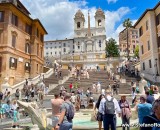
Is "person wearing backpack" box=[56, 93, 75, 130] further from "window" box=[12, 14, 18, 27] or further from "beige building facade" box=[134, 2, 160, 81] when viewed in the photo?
"window" box=[12, 14, 18, 27]

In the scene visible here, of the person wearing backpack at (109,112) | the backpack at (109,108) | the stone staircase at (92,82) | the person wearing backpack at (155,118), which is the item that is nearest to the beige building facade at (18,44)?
the stone staircase at (92,82)

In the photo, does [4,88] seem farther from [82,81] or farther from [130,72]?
[130,72]

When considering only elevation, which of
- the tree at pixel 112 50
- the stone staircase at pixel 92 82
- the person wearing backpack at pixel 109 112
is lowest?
the person wearing backpack at pixel 109 112

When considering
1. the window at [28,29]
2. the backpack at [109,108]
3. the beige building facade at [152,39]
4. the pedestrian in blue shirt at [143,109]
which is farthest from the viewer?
the window at [28,29]

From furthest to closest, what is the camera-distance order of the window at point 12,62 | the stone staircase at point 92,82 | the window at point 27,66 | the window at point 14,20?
the window at point 27,66 < the window at point 14,20 < the window at point 12,62 < the stone staircase at point 92,82

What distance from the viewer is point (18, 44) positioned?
124ft

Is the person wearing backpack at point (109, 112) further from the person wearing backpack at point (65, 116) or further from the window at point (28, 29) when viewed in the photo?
the window at point (28, 29)

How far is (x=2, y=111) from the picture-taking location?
697 inches

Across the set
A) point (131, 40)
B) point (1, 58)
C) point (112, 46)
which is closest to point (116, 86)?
point (1, 58)

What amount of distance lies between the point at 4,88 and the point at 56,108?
24619 millimetres

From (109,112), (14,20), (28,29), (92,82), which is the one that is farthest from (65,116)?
(28,29)

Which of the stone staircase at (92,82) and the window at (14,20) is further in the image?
the window at (14,20)

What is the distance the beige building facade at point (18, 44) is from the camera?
3428 centimetres

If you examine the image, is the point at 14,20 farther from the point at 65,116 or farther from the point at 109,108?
the point at 65,116
